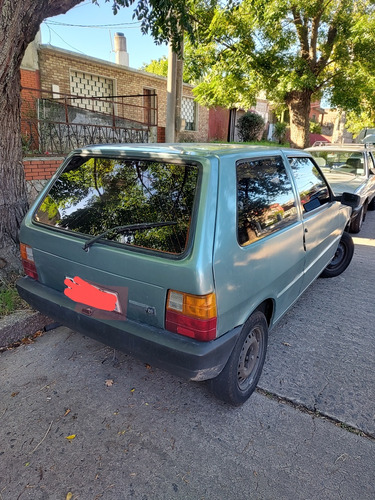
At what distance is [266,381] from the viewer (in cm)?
269

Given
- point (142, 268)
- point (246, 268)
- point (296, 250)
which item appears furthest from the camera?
point (296, 250)

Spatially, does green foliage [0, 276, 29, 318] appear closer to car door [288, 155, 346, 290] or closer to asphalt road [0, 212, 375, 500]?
asphalt road [0, 212, 375, 500]

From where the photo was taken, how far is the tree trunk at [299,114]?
12372 mm

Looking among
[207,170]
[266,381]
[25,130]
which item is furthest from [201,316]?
[25,130]

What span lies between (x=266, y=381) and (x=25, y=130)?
8584mm

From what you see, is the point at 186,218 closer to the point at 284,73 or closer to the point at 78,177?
the point at 78,177

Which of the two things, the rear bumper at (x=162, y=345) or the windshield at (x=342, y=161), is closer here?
the rear bumper at (x=162, y=345)

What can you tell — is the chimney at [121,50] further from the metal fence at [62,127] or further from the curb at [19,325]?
the curb at [19,325]

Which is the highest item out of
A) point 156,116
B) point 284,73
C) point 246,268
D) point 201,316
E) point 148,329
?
point 284,73

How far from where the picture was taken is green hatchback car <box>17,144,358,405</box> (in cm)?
190

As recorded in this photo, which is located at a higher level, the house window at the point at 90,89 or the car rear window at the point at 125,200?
the house window at the point at 90,89

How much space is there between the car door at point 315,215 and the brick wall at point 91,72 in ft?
15.9

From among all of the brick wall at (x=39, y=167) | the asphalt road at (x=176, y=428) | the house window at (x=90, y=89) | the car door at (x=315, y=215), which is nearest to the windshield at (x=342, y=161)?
the car door at (x=315, y=215)

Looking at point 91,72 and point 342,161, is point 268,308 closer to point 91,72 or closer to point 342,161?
point 342,161
